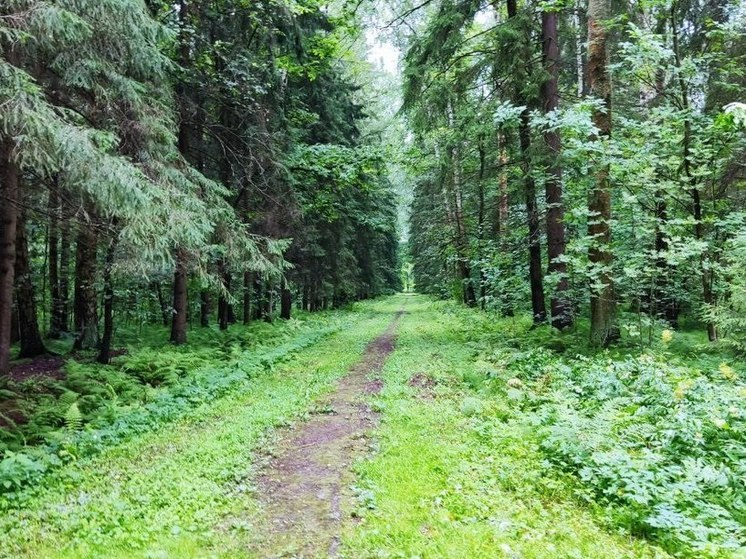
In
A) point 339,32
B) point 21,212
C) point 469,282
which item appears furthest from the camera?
point 469,282

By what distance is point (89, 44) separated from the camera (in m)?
7.14

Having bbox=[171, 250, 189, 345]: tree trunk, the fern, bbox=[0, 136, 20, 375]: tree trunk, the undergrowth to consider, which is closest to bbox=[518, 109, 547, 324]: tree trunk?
the undergrowth

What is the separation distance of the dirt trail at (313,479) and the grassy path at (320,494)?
0.02 meters

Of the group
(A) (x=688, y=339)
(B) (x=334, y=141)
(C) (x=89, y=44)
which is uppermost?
(B) (x=334, y=141)

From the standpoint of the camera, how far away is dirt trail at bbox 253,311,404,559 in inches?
153

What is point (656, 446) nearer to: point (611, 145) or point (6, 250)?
point (611, 145)

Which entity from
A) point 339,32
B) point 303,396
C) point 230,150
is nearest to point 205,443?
point 303,396

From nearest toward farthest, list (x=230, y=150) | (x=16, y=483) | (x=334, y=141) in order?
(x=16, y=483), (x=230, y=150), (x=334, y=141)

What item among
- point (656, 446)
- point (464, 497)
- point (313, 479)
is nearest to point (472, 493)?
point (464, 497)

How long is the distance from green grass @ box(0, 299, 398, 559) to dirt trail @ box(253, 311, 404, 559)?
249 millimetres

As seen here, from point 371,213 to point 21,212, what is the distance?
1980 cm

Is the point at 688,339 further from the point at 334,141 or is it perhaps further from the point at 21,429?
the point at 334,141

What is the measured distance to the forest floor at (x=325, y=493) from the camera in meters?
3.76

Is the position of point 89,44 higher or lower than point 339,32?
lower
